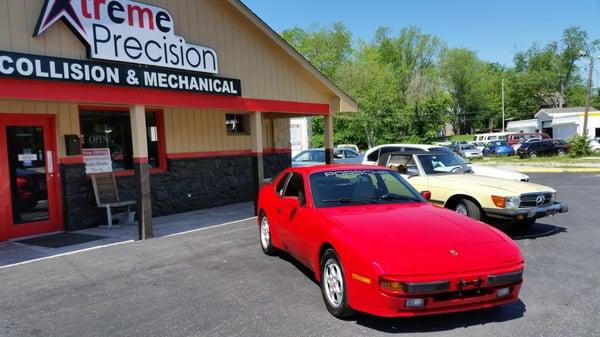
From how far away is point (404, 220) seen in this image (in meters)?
4.73

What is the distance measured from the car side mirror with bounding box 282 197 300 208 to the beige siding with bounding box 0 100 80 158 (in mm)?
5827

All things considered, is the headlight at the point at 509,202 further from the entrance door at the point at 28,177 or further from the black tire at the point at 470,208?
the entrance door at the point at 28,177

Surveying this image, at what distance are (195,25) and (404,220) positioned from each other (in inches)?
266

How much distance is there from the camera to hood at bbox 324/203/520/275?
12.8 feet

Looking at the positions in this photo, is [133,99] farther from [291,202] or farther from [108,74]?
[291,202]

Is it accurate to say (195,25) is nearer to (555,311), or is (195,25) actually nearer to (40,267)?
(40,267)

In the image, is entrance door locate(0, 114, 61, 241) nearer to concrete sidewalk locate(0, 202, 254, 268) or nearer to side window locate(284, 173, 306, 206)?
concrete sidewalk locate(0, 202, 254, 268)

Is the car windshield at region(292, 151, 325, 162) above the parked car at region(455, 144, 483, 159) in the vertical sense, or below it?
above

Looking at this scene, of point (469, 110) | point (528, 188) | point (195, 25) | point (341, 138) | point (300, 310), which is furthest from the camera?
point (469, 110)

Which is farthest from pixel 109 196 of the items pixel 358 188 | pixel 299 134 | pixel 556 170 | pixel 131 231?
pixel 299 134

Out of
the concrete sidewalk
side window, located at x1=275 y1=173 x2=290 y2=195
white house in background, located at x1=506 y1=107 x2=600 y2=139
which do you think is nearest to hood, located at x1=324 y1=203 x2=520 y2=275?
side window, located at x1=275 y1=173 x2=290 y2=195

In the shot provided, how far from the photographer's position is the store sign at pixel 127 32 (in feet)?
24.3

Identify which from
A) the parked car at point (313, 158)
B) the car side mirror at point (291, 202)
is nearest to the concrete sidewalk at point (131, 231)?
the car side mirror at point (291, 202)

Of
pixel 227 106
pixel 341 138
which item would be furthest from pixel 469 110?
pixel 227 106
